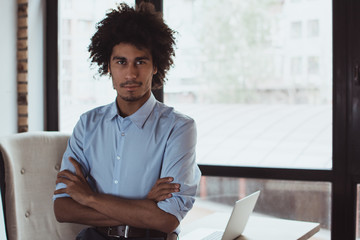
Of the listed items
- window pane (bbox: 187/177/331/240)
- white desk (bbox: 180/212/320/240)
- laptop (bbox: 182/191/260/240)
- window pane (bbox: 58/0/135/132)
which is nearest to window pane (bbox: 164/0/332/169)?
window pane (bbox: 187/177/331/240)

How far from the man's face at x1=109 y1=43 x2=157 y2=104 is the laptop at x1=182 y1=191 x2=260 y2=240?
65 centimetres

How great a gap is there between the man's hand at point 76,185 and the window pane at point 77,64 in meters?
1.16

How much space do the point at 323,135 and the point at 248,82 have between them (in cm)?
53

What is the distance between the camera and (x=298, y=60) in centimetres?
259

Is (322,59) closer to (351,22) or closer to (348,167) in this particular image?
(351,22)

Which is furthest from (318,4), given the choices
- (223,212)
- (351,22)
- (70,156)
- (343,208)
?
(70,156)

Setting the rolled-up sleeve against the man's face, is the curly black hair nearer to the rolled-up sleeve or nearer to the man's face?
the man's face

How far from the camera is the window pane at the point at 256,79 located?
2564 millimetres

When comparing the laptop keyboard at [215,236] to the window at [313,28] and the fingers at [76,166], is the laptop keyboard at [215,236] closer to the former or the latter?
the fingers at [76,166]

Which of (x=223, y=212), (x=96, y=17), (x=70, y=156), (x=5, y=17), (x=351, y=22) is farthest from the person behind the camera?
(x=96, y=17)

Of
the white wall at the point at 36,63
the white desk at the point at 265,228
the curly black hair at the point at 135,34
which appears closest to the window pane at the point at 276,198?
the white desk at the point at 265,228

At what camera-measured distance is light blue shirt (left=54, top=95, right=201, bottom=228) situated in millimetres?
1902

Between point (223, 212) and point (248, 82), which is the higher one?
point (248, 82)

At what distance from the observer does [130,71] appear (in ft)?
6.49
